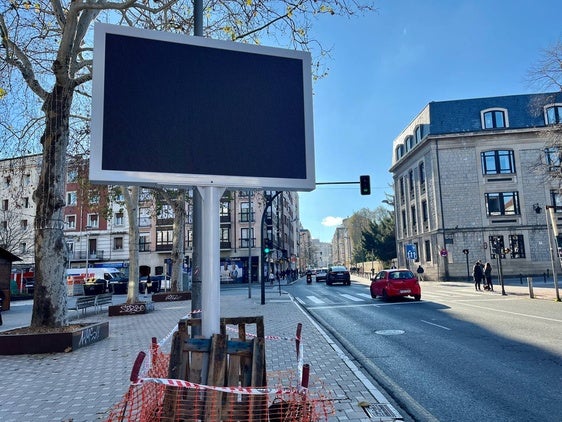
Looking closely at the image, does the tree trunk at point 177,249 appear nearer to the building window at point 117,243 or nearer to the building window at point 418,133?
the building window at point 117,243

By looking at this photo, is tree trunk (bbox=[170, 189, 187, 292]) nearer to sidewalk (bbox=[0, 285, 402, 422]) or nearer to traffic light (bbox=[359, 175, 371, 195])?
traffic light (bbox=[359, 175, 371, 195])

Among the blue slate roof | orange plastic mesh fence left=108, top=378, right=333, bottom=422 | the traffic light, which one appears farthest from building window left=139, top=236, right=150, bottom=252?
orange plastic mesh fence left=108, top=378, right=333, bottom=422

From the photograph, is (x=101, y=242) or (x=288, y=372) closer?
(x=288, y=372)

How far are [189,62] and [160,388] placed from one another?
11.4ft

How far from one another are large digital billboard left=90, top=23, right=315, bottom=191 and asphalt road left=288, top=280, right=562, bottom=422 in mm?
3512

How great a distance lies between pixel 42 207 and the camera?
9.39 meters

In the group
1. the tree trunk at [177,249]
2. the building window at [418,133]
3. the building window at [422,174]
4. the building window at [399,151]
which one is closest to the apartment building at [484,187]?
the building window at [422,174]

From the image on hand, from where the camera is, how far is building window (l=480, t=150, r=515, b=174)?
4012 cm

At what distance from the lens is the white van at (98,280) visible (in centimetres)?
3269

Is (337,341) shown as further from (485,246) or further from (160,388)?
(485,246)

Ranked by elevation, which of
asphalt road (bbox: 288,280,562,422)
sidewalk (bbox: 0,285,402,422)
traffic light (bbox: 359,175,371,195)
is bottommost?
asphalt road (bbox: 288,280,562,422)

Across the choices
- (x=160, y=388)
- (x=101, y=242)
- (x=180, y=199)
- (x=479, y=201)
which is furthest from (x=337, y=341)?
(x=101, y=242)

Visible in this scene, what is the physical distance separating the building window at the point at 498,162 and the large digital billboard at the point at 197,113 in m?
41.9

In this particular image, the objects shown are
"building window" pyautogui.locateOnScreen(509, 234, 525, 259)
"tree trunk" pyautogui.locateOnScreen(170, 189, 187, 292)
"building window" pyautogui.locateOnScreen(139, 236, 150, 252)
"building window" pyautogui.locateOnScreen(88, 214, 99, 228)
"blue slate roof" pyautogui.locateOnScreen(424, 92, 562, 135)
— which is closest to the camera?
"tree trunk" pyautogui.locateOnScreen(170, 189, 187, 292)
